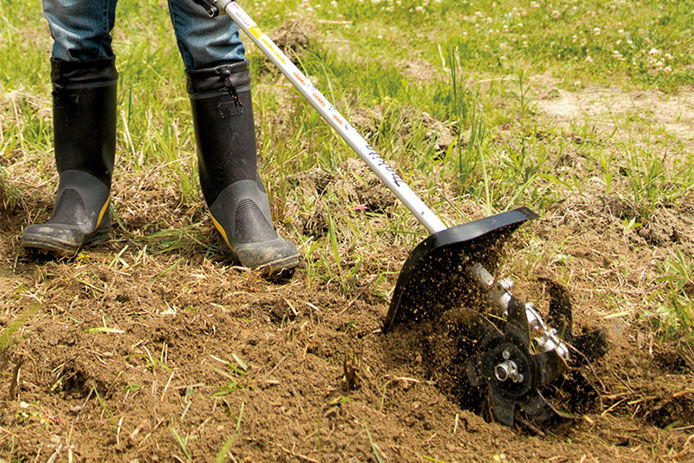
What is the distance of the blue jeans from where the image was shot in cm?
206

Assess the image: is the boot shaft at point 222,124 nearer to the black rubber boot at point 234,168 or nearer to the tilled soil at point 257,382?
the black rubber boot at point 234,168

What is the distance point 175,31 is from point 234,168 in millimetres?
489

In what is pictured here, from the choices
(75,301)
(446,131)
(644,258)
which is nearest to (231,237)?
(75,301)

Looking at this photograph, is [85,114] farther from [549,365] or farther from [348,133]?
[549,365]

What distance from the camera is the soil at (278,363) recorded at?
1471mm

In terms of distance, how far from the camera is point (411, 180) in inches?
104

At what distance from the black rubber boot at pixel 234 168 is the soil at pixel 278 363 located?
95 millimetres

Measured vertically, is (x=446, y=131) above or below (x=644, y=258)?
above

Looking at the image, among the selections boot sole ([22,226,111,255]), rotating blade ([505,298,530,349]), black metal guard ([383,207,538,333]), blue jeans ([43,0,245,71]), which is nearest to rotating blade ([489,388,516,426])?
rotating blade ([505,298,530,349])

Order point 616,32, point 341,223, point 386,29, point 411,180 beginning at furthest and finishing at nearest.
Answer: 1. point 386,29
2. point 616,32
3. point 411,180
4. point 341,223

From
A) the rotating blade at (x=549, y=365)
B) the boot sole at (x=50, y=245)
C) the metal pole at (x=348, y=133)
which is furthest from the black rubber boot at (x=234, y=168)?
the rotating blade at (x=549, y=365)

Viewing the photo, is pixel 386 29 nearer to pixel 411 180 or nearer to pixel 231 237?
pixel 411 180

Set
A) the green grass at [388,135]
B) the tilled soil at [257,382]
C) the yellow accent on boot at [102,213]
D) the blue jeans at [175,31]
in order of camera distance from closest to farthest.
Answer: the tilled soil at [257,382]
the blue jeans at [175,31]
the yellow accent on boot at [102,213]
the green grass at [388,135]

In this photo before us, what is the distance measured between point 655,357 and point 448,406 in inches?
24.1
